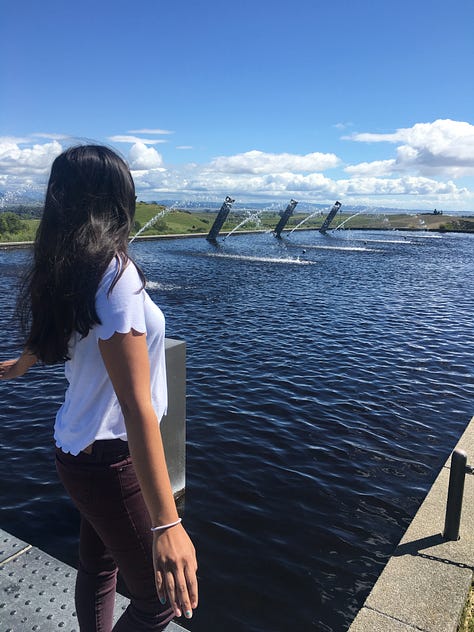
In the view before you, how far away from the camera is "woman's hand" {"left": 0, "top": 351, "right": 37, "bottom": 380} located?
238 cm

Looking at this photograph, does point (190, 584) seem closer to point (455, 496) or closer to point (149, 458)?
point (149, 458)

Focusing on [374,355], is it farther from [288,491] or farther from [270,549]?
[270,549]

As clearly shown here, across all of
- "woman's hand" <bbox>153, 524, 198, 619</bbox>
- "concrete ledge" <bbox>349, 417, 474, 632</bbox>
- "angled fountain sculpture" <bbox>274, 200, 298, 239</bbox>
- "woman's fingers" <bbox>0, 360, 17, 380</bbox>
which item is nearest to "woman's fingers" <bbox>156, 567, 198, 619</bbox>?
"woman's hand" <bbox>153, 524, 198, 619</bbox>

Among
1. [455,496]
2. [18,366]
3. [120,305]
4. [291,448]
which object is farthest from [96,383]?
[291,448]

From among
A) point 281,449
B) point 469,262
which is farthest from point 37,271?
point 469,262

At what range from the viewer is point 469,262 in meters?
39.8

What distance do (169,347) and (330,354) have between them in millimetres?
8165

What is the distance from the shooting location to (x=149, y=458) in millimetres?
1606

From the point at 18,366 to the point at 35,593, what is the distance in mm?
1717

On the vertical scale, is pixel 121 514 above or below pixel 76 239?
below

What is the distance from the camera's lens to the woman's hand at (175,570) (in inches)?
63.6

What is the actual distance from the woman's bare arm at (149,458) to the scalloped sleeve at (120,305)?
29 mm

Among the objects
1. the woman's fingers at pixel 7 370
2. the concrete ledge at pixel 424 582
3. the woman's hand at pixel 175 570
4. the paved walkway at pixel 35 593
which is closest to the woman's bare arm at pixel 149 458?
the woman's hand at pixel 175 570

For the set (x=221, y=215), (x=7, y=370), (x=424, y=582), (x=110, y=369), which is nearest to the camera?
(x=110, y=369)
